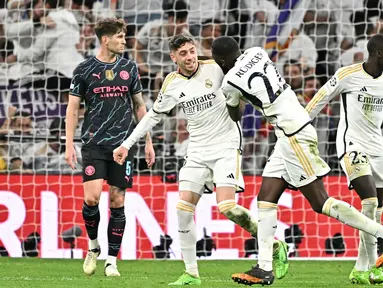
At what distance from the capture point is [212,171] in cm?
785

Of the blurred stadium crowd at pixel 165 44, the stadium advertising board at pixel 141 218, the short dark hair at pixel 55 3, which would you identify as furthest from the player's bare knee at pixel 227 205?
the short dark hair at pixel 55 3

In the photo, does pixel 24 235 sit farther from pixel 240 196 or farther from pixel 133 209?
pixel 240 196

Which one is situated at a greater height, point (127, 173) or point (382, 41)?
point (382, 41)

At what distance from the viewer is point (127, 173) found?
29.0 ft

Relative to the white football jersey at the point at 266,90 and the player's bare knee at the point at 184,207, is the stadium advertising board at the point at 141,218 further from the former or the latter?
the white football jersey at the point at 266,90

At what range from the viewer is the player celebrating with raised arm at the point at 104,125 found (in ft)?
28.8

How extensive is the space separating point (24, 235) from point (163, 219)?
160 cm

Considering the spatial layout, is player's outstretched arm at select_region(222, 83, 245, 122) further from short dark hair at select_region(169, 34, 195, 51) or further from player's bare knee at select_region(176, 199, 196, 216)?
player's bare knee at select_region(176, 199, 196, 216)

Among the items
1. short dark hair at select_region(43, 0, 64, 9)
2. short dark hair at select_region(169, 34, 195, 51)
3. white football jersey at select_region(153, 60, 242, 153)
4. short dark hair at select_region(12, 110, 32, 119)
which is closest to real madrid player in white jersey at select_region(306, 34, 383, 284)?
white football jersey at select_region(153, 60, 242, 153)

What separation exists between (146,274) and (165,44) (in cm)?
491

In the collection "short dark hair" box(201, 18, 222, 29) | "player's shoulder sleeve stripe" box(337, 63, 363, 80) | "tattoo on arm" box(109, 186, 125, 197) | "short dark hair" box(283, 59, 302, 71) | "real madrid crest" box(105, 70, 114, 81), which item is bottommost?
"tattoo on arm" box(109, 186, 125, 197)

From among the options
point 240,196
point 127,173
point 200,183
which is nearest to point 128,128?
point 127,173

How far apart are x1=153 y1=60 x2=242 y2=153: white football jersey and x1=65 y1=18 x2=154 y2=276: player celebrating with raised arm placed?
3.33ft

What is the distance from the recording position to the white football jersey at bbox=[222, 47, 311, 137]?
6.98 meters
